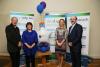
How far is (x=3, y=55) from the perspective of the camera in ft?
20.8

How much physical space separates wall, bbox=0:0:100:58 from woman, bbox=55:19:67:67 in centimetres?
87

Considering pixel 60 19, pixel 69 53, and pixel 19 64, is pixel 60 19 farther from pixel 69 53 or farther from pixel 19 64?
pixel 19 64

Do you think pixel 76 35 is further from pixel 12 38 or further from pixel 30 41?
pixel 12 38

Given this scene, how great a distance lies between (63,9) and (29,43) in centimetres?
162

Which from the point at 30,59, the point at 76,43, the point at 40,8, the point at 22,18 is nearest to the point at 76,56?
the point at 76,43

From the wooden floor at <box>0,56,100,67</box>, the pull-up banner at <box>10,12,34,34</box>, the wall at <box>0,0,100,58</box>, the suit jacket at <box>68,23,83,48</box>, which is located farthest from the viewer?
the wall at <box>0,0,100,58</box>

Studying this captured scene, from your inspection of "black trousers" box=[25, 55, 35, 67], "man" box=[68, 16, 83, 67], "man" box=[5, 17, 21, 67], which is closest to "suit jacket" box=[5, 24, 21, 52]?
"man" box=[5, 17, 21, 67]

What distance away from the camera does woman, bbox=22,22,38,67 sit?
5.29 metres

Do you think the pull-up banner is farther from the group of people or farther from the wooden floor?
the wooden floor

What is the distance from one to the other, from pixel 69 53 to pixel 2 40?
7.02 ft

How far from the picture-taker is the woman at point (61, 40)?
18.0 ft

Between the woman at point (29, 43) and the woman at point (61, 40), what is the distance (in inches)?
23.3

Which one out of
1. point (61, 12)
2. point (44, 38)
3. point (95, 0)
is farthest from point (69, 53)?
point (95, 0)

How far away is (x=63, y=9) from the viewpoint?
6.24 metres
